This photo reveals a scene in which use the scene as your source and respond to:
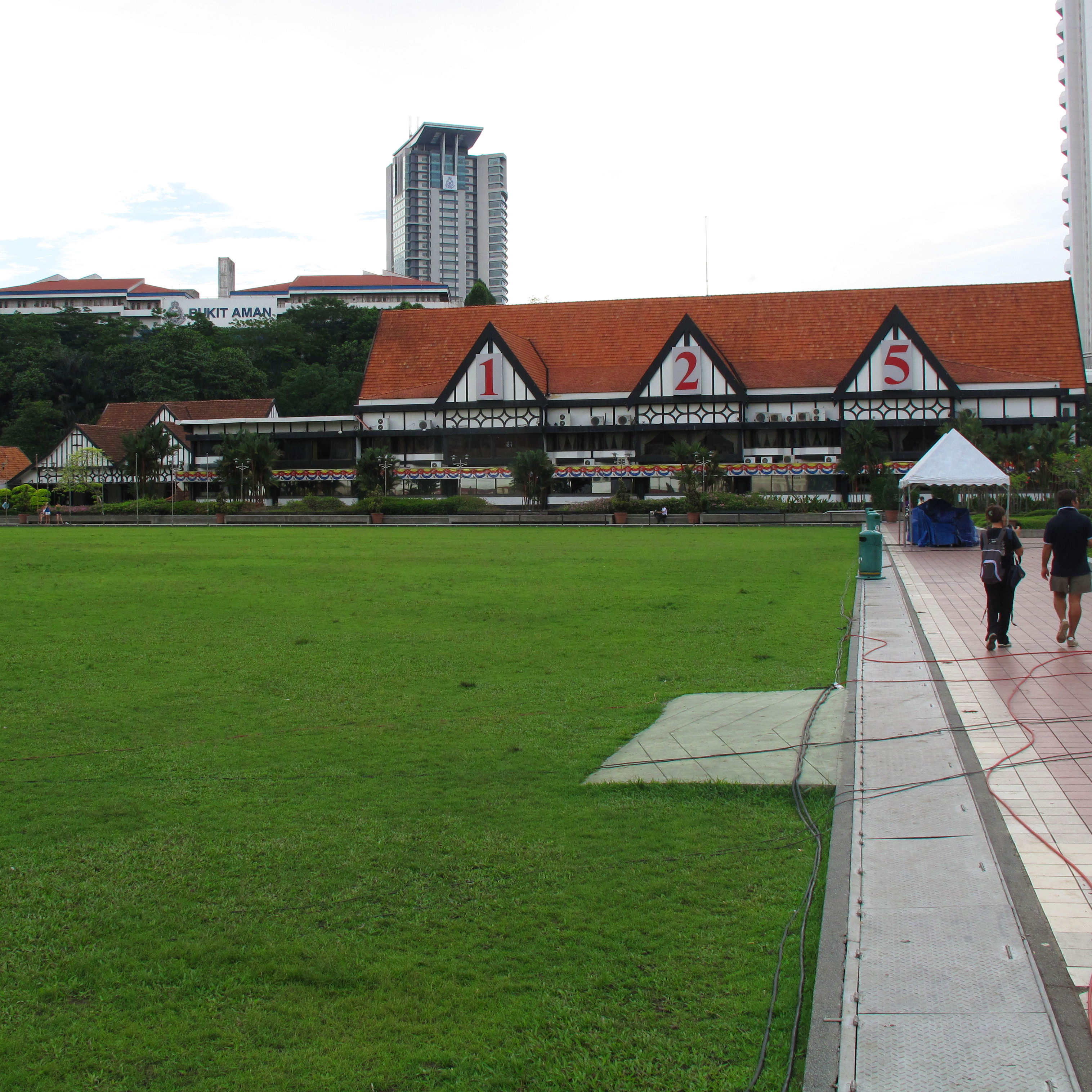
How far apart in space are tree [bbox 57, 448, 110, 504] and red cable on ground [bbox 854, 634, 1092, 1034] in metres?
67.9

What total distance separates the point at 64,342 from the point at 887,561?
103310 millimetres

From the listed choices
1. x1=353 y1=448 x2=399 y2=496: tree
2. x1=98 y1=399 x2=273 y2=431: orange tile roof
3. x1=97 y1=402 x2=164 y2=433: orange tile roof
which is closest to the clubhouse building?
x1=353 y1=448 x2=399 y2=496: tree

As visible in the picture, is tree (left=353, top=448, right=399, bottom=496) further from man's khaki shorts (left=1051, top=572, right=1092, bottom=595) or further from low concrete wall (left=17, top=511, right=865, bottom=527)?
man's khaki shorts (left=1051, top=572, right=1092, bottom=595)

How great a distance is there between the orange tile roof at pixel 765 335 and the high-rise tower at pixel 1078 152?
146 ft

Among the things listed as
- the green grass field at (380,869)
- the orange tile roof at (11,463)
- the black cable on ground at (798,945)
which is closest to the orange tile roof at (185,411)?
the orange tile roof at (11,463)

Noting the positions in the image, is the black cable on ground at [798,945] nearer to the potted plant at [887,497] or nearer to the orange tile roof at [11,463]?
the potted plant at [887,497]

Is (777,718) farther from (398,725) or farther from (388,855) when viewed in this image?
(388,855)

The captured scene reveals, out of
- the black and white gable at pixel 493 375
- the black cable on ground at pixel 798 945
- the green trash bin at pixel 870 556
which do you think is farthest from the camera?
the black and white gable at pixel 493 375

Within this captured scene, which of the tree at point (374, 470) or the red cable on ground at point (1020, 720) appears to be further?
the tree at point (374, 470)

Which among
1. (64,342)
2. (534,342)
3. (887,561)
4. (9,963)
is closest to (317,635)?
(9,963)

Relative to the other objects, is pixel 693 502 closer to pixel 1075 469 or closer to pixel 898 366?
pixel 1075 469

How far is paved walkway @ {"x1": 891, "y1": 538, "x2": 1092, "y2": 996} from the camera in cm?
472

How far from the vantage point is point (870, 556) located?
20.1m

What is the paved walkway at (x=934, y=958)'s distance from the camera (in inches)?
133
